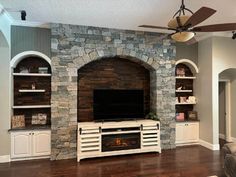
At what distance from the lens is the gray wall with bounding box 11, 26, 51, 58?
16.0ft

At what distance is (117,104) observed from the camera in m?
5.39

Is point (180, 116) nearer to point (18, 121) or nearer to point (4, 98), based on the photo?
point (18, 121)

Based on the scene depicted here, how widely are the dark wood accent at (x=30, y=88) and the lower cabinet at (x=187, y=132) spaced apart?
12.0 ft

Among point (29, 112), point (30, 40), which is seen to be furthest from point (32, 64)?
point (29, 112)

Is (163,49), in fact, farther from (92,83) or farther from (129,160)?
(129,160)

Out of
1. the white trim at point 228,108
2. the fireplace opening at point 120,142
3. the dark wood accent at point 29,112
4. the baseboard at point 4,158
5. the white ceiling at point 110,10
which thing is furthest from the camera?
the white trim at point 228,108

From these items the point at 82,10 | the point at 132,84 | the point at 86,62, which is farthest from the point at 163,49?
the point at 82,10

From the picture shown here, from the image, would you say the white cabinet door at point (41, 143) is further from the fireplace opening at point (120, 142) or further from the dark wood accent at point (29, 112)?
the fireplace opening at point (120, 142)

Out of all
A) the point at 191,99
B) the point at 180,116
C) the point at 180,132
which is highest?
the point at 191,99

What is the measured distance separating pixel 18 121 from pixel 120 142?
8.39 feet

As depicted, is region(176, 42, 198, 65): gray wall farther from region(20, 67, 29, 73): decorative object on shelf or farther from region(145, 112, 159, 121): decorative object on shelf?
region(20, 67, 29, 73): decorative object on shelf

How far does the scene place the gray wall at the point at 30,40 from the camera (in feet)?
16.0

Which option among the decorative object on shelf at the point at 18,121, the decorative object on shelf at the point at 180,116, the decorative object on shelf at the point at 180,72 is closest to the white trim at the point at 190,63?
the decorative object on shelf at the point at 180,72

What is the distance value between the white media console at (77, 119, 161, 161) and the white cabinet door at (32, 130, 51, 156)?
0.77m
